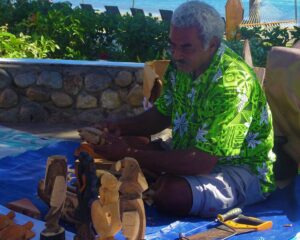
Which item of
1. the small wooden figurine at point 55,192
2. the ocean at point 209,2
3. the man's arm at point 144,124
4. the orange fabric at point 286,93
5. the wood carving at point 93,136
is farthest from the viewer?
the ocean at point 209,2

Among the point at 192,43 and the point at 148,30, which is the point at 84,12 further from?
the point at 192,43

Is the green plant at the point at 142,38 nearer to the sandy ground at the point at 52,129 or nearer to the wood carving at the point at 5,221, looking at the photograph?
the sandy ground at the point at 52,129

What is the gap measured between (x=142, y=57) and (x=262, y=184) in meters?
3.76

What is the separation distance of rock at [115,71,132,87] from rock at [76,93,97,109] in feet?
0.98

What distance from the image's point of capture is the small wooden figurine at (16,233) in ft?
9.42

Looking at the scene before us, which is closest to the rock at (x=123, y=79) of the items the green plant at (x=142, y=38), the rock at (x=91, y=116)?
the rock at (x=91, y=116)

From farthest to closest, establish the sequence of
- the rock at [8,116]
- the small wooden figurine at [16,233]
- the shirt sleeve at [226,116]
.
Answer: the rock at [8,116]
the shirt sleeve at [226,116]
the small wooden figurine at [16,233]

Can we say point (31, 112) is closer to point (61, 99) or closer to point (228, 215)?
point (61, 99)

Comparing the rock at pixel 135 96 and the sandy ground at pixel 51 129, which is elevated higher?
the rock at pixel 135 96

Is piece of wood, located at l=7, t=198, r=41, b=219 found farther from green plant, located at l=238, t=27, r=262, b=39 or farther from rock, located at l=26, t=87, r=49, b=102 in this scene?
green plant, located at l=238, t=27, r=262, b=39

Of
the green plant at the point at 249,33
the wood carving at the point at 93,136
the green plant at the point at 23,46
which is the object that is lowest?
the wood carving at the point at 93,136

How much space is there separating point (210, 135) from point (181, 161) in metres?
0.20

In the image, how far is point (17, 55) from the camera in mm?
6891

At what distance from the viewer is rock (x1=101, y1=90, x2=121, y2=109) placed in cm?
626
